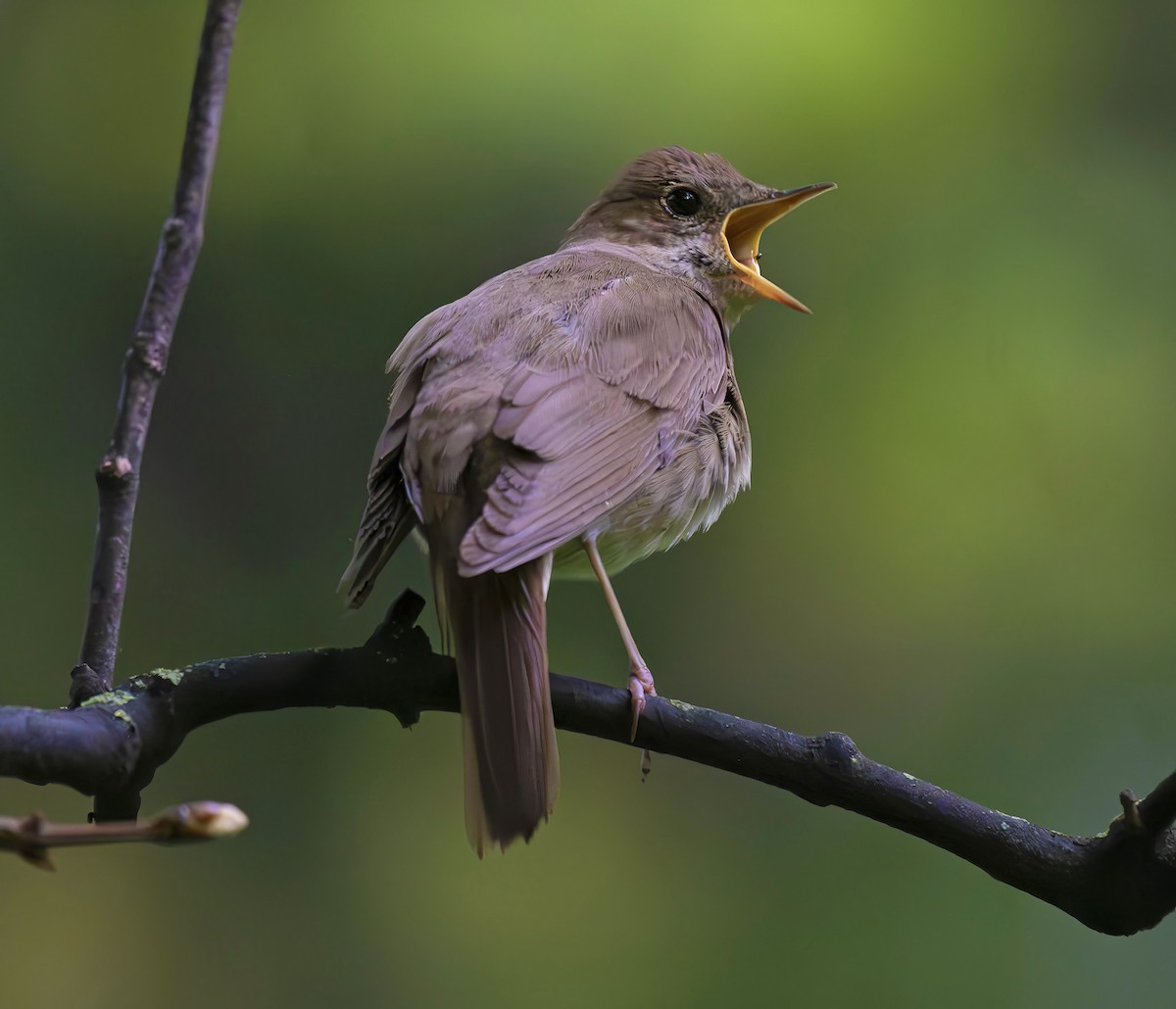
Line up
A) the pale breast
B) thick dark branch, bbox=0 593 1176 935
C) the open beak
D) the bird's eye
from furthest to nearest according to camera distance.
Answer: the bird's eye, the open beak, the pale breast, thick dark branch, bbox=0 593 1176 935

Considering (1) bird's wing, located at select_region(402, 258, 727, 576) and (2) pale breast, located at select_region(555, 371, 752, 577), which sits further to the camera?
(2) pale breast, located at select_region(555, 371, 752, 577)

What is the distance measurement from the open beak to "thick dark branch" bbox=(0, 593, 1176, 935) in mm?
1085

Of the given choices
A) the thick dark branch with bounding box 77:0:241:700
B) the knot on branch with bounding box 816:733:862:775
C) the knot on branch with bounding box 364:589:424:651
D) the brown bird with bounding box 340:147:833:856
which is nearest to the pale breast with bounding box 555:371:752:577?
the brown bird with bounding box 340:147:833:856

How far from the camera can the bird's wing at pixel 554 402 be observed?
1.75 metres

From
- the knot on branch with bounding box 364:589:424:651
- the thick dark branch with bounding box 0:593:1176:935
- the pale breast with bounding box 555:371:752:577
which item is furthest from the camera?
the pale breast with bounding box 555:371:752:577

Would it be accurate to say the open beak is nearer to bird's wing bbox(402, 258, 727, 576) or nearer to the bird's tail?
bird's wing bbox(402, 258, 727, 576)

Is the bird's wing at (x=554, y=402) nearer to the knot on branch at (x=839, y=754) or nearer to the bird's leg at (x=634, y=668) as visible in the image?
the bird's leg at (x=634, y=668)

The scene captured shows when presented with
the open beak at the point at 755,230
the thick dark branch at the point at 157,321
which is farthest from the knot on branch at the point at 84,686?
the open beak at the point at 755,230

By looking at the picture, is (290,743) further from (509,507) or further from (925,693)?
(509,507)

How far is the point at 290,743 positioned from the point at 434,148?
1688 mm

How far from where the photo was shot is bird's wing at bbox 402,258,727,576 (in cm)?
175

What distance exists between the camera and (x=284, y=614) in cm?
348

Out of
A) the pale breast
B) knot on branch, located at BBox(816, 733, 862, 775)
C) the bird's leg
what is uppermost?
the pale breast

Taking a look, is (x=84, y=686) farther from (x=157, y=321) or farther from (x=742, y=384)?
(x=742, y=384)
